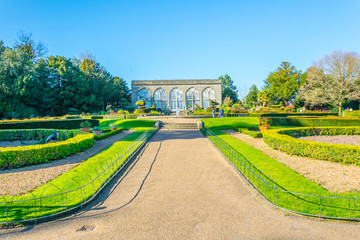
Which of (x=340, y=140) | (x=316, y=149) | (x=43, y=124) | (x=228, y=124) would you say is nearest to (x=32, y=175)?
(x=316, y=149)

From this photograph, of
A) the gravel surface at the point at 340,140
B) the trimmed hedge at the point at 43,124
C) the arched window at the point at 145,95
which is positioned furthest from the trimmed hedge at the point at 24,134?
the arched window at the point at 145,95

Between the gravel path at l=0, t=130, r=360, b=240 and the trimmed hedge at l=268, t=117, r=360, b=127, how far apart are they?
15446 millimetres

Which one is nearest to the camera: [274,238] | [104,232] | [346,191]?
[274,238]

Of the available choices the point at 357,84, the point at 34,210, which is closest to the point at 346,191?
the point at 34,210

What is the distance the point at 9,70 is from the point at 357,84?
1852 inches

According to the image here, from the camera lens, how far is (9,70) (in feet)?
96.3

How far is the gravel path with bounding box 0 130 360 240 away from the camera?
3.76 meters

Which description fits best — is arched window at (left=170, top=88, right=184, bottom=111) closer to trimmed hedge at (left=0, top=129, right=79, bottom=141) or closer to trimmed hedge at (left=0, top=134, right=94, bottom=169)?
trimmed hedge at (left=0, top=129, right=79, bottom=141)

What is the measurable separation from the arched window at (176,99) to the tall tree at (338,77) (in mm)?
24101

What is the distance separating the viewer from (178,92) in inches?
1876

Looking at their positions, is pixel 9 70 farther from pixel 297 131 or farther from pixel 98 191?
pixel 297 131

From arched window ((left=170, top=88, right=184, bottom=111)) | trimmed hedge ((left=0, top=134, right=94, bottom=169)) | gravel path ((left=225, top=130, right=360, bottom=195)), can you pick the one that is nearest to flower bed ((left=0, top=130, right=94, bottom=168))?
trimmed hedge ((left=0, top=134, right=94, bottom=169))

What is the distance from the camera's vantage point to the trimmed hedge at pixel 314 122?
60.3 ft

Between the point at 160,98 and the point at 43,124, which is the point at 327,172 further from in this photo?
the point at 160,98
